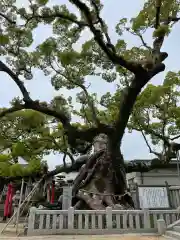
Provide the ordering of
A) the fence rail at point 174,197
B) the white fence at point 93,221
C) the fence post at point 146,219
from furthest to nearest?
the fence rail at point 174,197 < the fence post at point 146,219 < the white fence at point 93,221

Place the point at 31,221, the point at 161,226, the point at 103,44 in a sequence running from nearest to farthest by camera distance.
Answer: the point at 161,226
the point at 31,221
the point at 103,44

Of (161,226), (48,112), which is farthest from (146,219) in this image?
(48,112)

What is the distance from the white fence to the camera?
19.7 feet

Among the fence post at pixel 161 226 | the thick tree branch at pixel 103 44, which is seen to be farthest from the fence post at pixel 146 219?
the thick tree branch at pixel 103 44

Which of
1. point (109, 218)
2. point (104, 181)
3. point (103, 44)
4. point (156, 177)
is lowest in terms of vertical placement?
point (109, 218)

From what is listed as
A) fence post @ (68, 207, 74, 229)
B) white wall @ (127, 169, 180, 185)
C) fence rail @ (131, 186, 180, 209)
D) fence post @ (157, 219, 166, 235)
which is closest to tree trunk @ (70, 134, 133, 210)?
fence rail @ (131, 186, 180, 209)

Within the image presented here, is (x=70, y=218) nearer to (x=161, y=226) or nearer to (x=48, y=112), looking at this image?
(x=161, y=226)

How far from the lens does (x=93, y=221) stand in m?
6.24

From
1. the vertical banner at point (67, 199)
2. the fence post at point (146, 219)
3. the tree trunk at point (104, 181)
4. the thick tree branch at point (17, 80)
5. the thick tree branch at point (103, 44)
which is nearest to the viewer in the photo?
the fence post at point (146, 219)

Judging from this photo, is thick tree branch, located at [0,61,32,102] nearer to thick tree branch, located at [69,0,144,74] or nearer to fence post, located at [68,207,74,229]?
thick tree branch, located at [69,0,144,74]

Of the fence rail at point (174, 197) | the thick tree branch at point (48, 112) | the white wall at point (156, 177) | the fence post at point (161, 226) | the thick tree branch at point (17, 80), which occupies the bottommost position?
the fence post at point (161, 226)

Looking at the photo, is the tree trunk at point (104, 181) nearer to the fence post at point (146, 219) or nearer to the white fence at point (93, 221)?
the white fence at point (93, 221)

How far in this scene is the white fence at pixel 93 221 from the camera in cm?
602

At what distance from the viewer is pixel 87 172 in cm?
935
